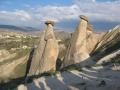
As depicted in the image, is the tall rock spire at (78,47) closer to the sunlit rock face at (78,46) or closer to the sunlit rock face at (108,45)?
the sunlit rock face at (78,46)

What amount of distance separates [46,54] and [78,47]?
12.5 feet

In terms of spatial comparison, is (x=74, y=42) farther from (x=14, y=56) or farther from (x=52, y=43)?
(x=14, y=56)

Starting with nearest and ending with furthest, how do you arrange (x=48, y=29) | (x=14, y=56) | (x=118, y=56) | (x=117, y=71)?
(x=117, y=71)
(x=118, y=56)
(x=48, y=29)
(x=14, y=56)

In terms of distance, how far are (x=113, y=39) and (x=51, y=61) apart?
8661 millimetres

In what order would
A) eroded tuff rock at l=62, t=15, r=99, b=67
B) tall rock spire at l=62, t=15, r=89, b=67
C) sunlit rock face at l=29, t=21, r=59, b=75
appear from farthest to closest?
sunlit rock face at l=29, t=21, r=59, b=75 → eroded tuff rock at l=62, t=15, r=99, b=67 → tall rock spire at l=62, t=15, r=89, b=67

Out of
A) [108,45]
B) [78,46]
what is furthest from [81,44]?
[108,45]

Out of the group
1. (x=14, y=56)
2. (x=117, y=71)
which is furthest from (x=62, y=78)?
(x=14, y=56)

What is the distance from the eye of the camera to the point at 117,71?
26.6 m

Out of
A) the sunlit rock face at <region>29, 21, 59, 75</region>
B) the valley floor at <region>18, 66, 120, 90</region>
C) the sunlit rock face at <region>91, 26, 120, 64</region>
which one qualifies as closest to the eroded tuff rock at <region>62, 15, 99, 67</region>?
the sunlit rock face at <region>91, 26, 120, 64</region>

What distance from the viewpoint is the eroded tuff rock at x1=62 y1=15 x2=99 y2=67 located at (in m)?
46.3

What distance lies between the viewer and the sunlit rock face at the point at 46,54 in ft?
153

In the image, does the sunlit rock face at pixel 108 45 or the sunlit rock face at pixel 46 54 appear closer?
the sunlit rock face at pixel 108 45

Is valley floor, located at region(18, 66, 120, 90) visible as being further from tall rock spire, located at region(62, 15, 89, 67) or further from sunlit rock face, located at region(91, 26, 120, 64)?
tall rock spire, located at region(62, 15, 89, 67)

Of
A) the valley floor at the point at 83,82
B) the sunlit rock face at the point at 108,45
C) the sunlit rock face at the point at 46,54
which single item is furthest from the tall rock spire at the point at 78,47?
the valley floor at the point at 83,82
